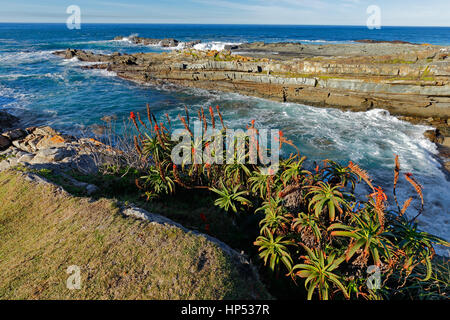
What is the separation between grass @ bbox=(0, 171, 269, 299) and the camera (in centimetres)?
372

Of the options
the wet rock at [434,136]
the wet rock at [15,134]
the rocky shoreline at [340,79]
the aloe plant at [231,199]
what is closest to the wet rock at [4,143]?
the wet rock at [15,134]

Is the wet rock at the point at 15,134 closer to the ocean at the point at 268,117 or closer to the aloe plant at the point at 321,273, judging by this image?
the ocean at the point at 268,117

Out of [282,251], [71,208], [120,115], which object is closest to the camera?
[282,251]

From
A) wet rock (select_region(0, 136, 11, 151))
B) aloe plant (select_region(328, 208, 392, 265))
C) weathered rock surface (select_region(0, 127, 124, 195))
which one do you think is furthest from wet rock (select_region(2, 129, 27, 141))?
aloe plant (select_region(328, 208, 392, 265))

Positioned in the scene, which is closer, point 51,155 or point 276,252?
point 276,252

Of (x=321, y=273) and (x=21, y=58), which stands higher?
(x=21, y=58)

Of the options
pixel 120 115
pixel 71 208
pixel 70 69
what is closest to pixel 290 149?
pixel 71 208

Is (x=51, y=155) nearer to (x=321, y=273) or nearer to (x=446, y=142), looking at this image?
(x=321, y=273)

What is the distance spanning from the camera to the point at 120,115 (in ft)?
65.8

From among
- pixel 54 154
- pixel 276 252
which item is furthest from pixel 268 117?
pixel 276 252

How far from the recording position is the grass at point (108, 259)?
3.72 metres

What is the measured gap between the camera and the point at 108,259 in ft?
13.8
